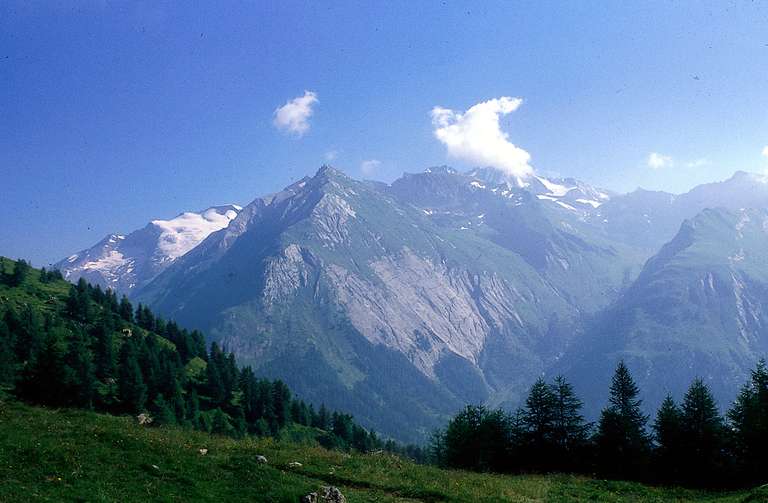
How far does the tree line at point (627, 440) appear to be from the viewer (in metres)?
47.8

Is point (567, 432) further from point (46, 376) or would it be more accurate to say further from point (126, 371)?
point (126, 371)

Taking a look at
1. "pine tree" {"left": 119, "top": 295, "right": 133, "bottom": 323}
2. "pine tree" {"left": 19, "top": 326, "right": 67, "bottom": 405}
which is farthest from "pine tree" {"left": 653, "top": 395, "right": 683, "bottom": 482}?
"pine tree" {"left": 119, "top": 295, "right": 133, "bottom": 323}

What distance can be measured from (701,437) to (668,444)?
10.5ft

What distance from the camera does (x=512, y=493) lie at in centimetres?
3042

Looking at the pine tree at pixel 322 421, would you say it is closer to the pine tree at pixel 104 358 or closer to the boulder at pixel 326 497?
the pine tree at pixel 104 358

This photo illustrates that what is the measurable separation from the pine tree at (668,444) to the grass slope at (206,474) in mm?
15607

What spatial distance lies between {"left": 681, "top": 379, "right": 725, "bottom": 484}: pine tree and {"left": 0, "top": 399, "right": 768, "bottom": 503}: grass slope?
48.9ft

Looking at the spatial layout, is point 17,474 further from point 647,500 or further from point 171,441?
point 647,500

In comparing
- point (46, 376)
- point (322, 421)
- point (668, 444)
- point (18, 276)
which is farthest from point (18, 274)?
point (668, 444)

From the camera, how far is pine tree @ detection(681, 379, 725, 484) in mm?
49156

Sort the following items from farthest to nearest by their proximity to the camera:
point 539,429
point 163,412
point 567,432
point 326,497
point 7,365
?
point 163,412
point 7,365
point 539,429
point 567,432
point 326,497

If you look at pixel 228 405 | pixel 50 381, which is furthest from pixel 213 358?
pixel 50 381

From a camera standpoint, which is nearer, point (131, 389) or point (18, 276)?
point (131, 389)

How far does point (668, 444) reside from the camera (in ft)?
172
